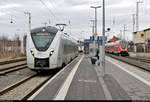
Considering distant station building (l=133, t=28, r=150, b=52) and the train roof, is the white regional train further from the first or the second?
distant station building (l=133, t=28, r=150, b=52)

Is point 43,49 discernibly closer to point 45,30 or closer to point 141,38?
point 45,30

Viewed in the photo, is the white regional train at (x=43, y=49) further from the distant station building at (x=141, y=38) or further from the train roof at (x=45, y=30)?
the distant station building at (x=141, y=38)

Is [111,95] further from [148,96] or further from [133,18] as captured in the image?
[133,18]

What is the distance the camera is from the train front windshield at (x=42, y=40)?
13.0m

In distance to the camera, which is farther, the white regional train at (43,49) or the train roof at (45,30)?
the train roof at (45,30)

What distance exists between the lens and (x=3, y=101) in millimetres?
6762

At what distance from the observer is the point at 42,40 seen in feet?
43.4

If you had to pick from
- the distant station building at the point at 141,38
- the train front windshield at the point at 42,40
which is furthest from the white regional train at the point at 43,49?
the distant station building at the point at 141,38

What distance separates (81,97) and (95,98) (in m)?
0.46

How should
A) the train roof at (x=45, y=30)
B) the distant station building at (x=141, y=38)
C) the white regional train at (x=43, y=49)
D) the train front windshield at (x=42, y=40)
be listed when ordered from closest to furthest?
the white regional train at (x=43, y=49) < the train front windshield at (x=42, y=40) < the train roof at (x=45, y=30) < the distant station building at (x=141, y=38)

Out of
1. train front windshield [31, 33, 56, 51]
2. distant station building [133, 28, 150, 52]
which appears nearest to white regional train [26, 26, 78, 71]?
train front windshield [31, 33, 56, 51]

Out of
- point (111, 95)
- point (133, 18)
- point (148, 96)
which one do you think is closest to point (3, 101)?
point (111, 95)

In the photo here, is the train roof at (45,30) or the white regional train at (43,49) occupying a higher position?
the train roof at (45,30)

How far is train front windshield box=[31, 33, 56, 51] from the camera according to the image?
12992 mm
